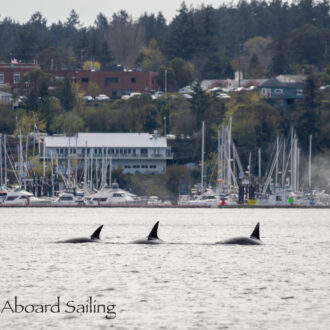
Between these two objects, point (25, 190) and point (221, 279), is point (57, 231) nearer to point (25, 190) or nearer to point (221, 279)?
point (221, 279)

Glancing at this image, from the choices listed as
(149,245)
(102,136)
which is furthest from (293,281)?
(102,136)

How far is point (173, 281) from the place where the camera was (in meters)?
54.7

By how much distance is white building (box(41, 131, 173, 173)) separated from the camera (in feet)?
611

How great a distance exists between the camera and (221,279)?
5581 centimetres

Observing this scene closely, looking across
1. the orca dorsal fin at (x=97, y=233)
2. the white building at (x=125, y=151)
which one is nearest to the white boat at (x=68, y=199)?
the white building at (x=125, y=151)

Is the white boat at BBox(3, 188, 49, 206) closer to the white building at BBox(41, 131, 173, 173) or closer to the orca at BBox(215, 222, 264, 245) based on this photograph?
the white building at BBox(41, 131, 173, 173)

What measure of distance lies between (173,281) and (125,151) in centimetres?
13507

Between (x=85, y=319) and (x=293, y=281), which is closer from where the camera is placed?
(x=85, y=319)

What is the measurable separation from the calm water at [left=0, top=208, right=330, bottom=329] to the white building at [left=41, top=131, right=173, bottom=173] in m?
94.6

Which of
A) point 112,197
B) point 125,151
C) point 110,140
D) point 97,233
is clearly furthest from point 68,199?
point 97,233

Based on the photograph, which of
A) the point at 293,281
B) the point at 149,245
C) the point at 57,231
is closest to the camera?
the point at 293,281

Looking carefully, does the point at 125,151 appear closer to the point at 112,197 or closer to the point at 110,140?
the point at 110,140

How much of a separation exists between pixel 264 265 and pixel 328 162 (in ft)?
376

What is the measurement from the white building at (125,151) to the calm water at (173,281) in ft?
310
